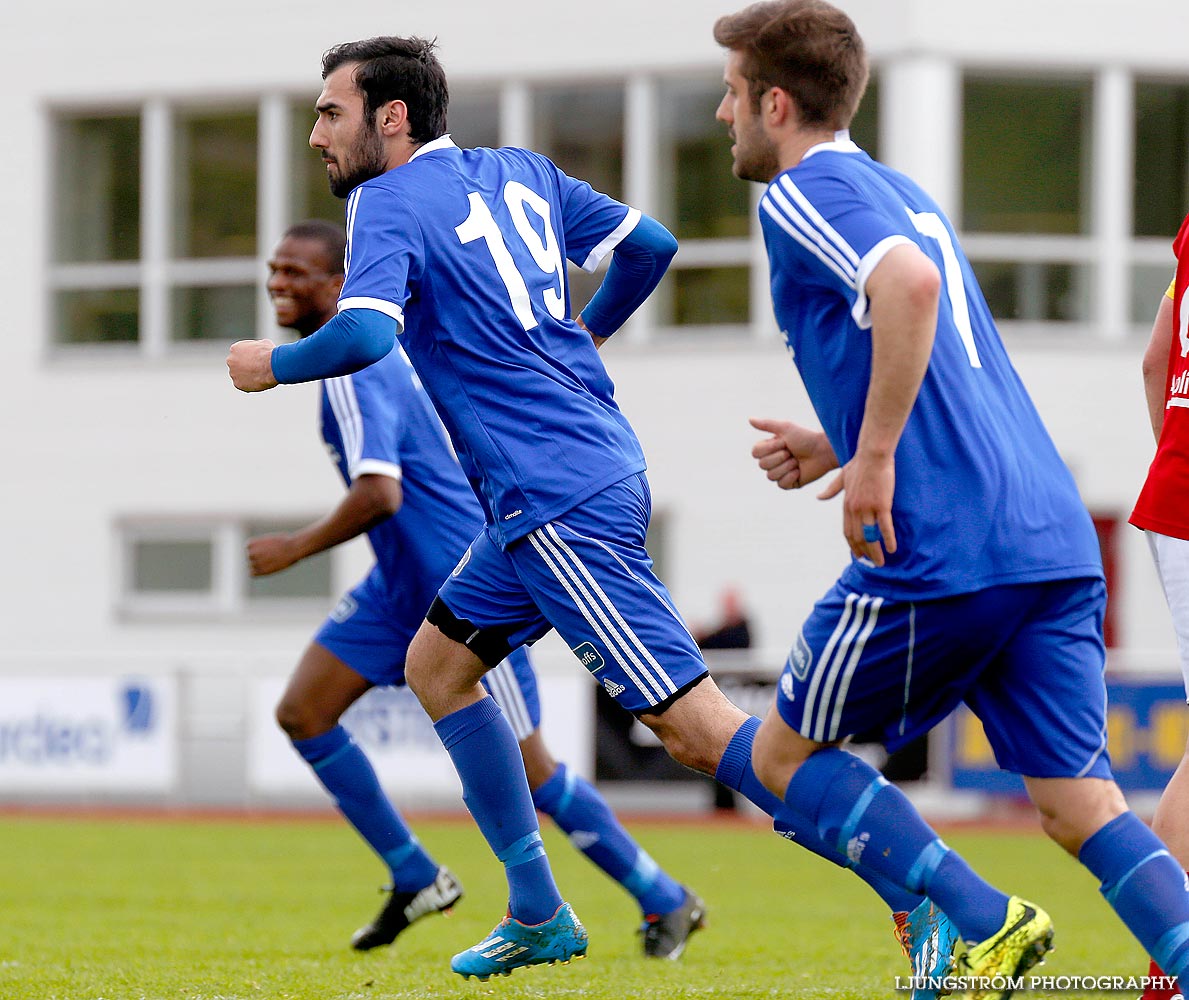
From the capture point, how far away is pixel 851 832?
373 centimetres

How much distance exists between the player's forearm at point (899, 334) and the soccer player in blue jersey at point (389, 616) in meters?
2.63

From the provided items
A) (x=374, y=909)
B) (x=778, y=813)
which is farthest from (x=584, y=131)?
(x=778, y=813)

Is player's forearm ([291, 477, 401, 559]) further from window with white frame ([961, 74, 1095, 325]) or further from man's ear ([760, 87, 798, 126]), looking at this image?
window with white frame ([961, 74, 1095, 325])

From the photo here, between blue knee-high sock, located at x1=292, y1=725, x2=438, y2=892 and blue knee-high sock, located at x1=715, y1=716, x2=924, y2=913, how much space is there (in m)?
1.84

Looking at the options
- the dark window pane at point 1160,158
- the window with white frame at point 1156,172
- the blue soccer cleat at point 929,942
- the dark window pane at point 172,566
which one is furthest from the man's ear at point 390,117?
the dark window pane at point 172,566

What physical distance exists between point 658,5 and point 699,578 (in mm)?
5454

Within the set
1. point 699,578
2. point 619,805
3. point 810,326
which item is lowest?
point 619,805

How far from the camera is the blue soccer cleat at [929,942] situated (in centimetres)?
403

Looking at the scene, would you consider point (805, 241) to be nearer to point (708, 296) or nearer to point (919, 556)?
point (919, 556)

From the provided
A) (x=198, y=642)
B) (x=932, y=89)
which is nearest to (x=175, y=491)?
(x=198, y=642)

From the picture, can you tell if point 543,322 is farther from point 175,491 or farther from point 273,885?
point 175,491

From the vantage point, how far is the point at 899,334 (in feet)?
11.4

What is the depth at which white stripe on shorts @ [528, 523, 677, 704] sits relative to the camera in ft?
14.9

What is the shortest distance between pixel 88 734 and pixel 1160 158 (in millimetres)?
11122
